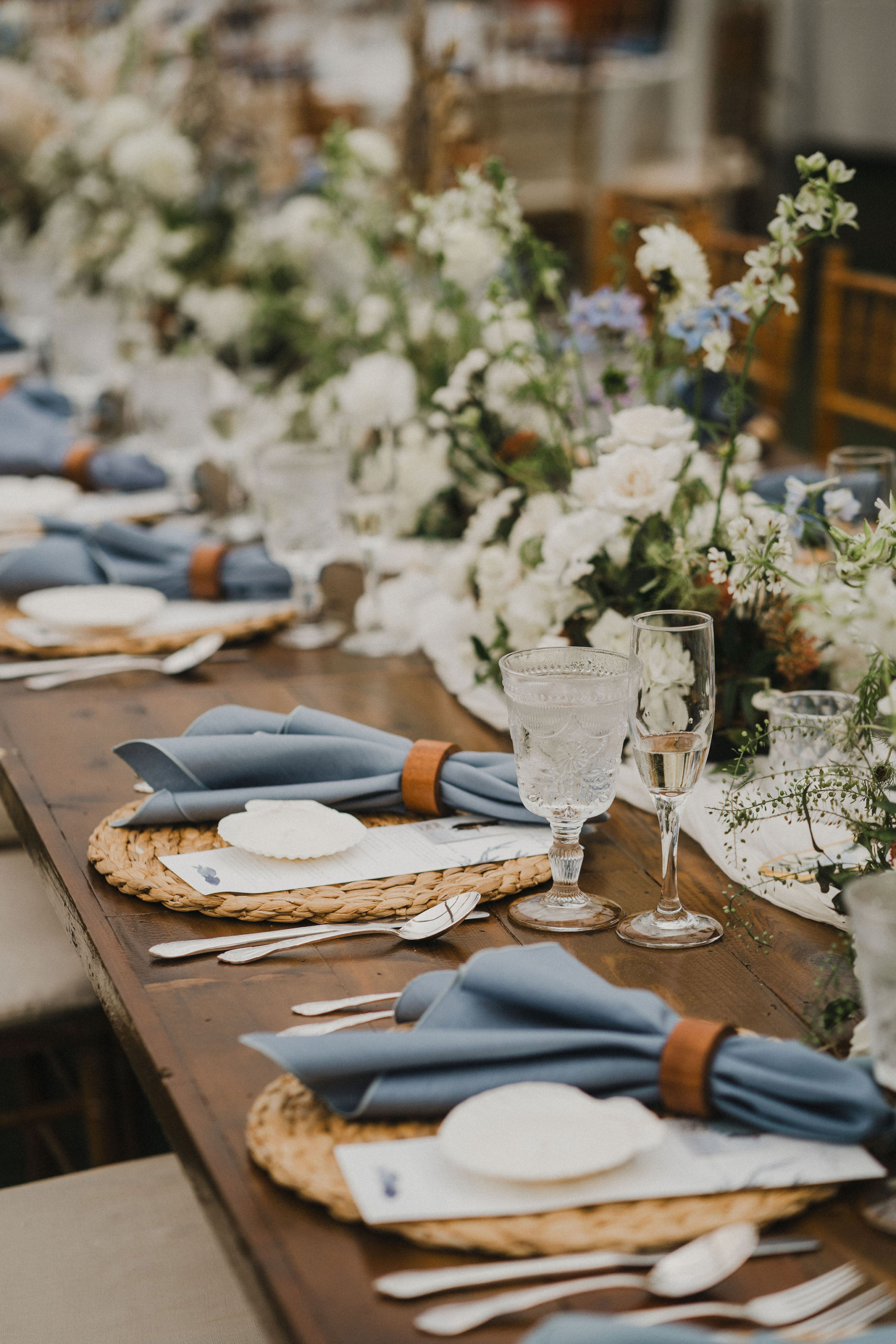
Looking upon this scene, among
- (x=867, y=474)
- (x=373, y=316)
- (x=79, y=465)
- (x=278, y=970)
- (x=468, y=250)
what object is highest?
(x=468, y=250)

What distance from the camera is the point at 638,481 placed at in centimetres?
136

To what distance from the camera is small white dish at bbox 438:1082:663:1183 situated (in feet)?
2.51

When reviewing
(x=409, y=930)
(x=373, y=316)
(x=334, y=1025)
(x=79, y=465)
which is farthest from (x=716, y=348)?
(x=79, y=465)

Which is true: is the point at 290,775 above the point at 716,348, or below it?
below

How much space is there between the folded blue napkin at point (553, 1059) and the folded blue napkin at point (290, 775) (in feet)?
1.16

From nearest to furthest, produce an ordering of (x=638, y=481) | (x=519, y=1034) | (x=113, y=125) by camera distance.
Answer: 1. (x=519, y=1034)
2. (x=638, y=481)
3. (x=113, y=125)

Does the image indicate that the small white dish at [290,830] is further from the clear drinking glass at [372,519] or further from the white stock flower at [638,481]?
the clear drinking glass at [372,519]

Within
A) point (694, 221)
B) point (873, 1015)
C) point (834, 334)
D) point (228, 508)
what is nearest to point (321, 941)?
point (873, 1015)

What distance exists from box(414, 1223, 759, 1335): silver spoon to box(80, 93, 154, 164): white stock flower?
10.9 feet

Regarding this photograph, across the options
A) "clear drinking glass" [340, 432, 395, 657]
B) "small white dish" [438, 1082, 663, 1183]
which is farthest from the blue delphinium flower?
"small white dish" [438, 1082, 663, 1183]

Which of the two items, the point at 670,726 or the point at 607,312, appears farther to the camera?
the point at 607,312

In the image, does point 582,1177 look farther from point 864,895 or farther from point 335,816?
point 335,816

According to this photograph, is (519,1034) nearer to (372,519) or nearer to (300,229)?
(372,519)

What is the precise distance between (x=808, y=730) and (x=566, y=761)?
203 millimetres
